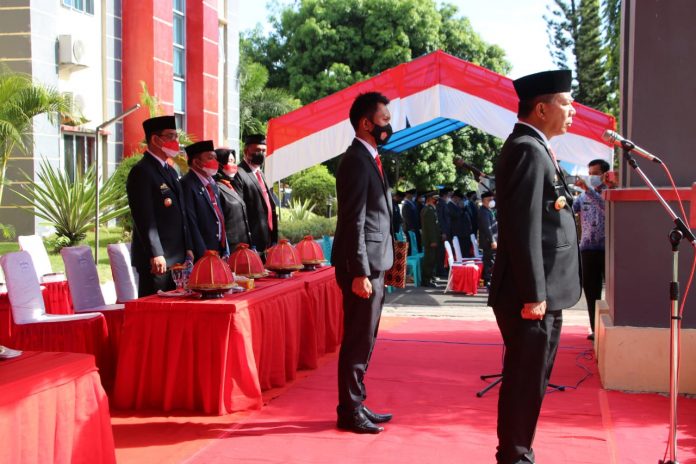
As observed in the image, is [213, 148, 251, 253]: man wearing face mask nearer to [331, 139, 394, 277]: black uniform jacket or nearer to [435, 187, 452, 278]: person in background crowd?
[331, 139, 394, 277]: black uniform jacket

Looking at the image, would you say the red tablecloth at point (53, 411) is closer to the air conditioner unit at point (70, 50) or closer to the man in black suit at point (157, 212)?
the man in black suit at point (157, 212)

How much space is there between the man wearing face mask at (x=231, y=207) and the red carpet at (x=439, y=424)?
127cm

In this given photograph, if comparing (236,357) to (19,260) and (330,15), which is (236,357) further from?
(330,15)

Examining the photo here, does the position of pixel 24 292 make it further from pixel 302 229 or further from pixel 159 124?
pixel 302 229

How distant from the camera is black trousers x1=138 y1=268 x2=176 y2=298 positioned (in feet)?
17.2

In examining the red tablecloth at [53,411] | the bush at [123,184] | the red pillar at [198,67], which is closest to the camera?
the red tablecloth at [53,411]

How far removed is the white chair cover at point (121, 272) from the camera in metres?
6.29

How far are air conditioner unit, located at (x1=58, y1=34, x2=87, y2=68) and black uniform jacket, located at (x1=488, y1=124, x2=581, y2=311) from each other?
1296 centimetres

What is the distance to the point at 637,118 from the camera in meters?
5.29

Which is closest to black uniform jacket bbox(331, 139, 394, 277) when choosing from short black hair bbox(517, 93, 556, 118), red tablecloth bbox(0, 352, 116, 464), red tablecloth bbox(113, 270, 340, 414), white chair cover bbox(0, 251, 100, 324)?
red tablecloth bbox(113, 270, 340, 414)

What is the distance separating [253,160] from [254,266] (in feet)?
4.94

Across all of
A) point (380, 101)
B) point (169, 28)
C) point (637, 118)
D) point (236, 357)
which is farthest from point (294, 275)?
point (169, 28)

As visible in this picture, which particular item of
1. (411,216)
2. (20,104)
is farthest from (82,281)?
(411,216)

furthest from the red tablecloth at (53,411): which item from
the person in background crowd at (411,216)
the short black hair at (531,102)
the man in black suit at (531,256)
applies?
the person in background crowd at (411,216)
